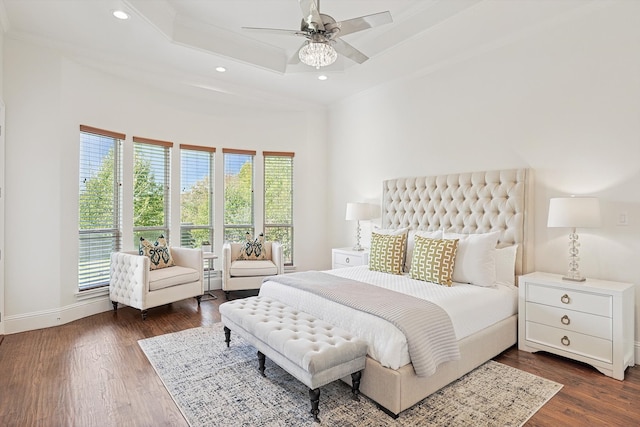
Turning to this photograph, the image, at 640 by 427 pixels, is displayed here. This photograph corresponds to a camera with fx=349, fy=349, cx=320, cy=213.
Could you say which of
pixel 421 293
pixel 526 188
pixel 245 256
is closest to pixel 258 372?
pixel 421 293

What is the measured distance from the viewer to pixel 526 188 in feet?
11.2

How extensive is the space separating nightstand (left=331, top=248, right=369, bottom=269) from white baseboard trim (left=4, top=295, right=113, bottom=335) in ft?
10.1

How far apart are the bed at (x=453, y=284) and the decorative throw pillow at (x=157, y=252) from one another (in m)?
1.86

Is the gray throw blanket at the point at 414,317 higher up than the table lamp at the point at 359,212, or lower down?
lower down

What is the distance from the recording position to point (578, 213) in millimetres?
2848

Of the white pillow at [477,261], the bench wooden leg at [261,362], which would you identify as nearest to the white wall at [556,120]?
the white pillow at [477,261]

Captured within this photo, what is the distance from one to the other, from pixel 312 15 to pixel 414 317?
7.03 feet

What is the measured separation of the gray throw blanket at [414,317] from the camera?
85.7 inches

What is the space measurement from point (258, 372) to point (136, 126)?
148 inches

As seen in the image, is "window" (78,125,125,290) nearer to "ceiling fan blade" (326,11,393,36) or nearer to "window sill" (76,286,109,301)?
"window sill" (76,286,109,301)

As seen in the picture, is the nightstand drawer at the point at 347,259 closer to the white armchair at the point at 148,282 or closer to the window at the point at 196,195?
the white armchair at the point at 148,282

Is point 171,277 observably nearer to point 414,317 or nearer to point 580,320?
point 414,317

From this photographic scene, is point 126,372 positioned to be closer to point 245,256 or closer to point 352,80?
point 245,256

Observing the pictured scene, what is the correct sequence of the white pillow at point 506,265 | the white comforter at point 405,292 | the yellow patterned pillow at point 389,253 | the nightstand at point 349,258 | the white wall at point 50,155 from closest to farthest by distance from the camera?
the white comforter at point 405,292
the white pillow at point 506,265
the white wall at point 50,155
the yellow patterned pillow at point 389,253
the nightstand at point 349,258
